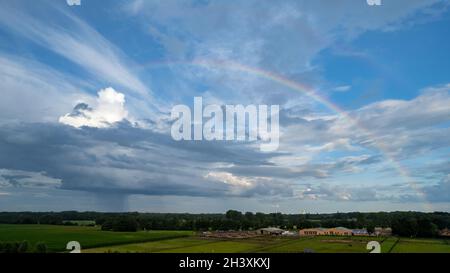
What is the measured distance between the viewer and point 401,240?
16.8 ft

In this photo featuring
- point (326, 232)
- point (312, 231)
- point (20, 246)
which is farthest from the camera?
point (312, 231)

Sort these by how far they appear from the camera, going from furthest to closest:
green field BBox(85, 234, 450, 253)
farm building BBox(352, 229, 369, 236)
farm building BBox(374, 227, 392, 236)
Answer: farm building BBox(374, 227, 392, 236) → farm building BBox(352, 229, 369, 236) → green field BBox(85, 234, 450, 253)

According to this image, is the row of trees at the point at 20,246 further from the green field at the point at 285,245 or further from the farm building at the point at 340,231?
the farm building at the point at 340,231

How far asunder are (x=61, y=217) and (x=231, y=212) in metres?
2.70

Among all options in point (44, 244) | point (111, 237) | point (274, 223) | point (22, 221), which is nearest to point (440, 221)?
point (274, 223)

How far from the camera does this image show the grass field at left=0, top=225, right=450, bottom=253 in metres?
4.64

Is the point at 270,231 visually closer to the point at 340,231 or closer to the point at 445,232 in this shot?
the point at 340,231

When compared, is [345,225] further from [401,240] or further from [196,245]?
[196,245]

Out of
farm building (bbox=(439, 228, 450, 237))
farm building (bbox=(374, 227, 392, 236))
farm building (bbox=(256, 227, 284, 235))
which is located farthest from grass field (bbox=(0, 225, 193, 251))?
farm building (bbox=(439, 228, 450, 237))

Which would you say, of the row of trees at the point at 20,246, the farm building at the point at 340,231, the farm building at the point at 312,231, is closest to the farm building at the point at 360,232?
the farm building at the point at 340,231

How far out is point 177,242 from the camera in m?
5.04

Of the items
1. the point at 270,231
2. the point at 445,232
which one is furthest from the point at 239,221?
the point at 445,232

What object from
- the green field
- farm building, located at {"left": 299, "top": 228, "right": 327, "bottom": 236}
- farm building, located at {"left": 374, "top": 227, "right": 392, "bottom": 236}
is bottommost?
the green field

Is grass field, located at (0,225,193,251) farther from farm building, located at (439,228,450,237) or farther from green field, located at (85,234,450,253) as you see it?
farm building, located at (439,228,450,237)
